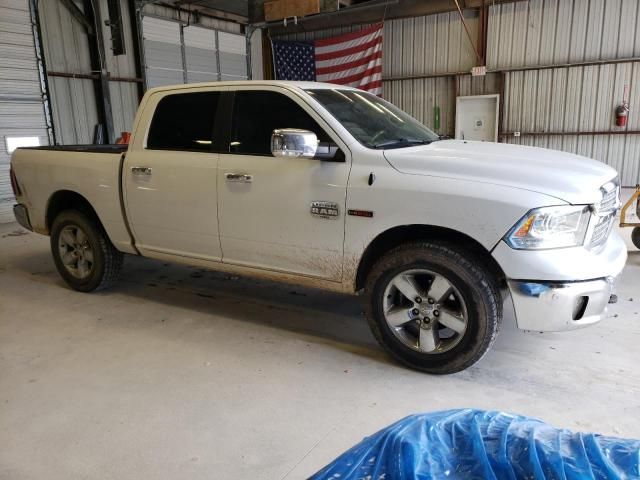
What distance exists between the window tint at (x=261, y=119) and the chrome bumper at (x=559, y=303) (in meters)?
1.72

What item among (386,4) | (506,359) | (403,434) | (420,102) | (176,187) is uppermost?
(386,4)

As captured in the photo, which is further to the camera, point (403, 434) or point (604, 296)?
point (604, 296)

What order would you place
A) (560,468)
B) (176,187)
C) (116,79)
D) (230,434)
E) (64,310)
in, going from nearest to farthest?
(560,468) → (230,434) → (176,187) → (64,310) → (116,79)

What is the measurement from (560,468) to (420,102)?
1485 cm

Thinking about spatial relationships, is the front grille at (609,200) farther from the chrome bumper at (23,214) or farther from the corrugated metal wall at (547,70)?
the corrugated metal wall at (547,70)

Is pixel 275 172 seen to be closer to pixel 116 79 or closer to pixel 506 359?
pixel 506 359

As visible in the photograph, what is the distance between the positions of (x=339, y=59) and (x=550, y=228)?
13.6 meters

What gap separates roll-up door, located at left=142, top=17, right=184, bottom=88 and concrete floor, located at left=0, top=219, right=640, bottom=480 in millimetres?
10093

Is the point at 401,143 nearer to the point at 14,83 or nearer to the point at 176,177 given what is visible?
the point at 176,177

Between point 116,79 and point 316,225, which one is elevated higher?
point 116,79

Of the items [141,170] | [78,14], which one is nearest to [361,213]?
[141,170]

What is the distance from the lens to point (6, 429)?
8.81 feet

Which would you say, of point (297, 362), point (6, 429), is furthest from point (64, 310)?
point (297, 362)

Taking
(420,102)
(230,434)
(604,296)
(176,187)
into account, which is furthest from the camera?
(420,102)
